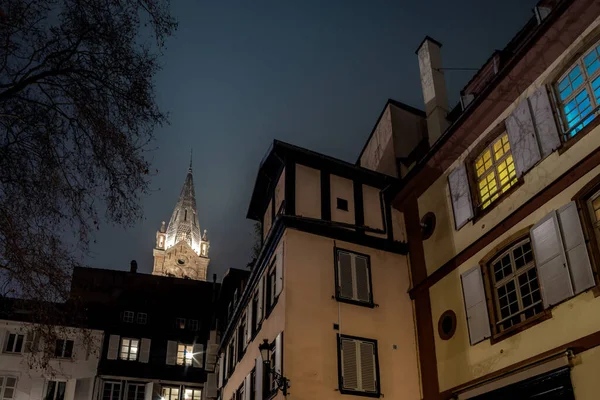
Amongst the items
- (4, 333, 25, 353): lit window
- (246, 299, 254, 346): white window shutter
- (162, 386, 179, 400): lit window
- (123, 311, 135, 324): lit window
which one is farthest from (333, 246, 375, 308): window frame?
(4, 333, 25, 353): lit window

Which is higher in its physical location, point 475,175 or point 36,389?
point 475,175

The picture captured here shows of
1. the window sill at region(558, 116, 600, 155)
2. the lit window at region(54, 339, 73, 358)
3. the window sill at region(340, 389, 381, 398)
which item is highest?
the lit window at region(54, 339, 73, 358)

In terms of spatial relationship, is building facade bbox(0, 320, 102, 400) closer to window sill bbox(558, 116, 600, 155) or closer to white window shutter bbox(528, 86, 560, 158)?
white window shutter bbox(528, 86, 560, 158)

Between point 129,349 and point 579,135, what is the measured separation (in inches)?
1316

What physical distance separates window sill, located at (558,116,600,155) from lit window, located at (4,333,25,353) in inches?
1350

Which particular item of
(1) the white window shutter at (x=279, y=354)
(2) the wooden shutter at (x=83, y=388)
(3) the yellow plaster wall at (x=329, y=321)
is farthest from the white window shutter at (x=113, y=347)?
(3) the yellow plaster wall at (x=329, y=321)

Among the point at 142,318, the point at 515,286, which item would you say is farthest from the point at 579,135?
the point at 142,318

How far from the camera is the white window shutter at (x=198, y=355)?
39.2 metres

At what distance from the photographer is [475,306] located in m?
14.4

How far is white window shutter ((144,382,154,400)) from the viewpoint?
36344 mm

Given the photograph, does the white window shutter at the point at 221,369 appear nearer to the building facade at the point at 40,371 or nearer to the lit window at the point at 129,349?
the building facade at the point at 40,371

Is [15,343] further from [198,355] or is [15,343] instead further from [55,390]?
[198,355]

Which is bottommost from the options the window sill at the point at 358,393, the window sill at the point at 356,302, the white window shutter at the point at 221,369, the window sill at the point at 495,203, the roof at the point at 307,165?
the window sill at the point at 358,393

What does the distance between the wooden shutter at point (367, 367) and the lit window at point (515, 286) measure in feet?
14.1
